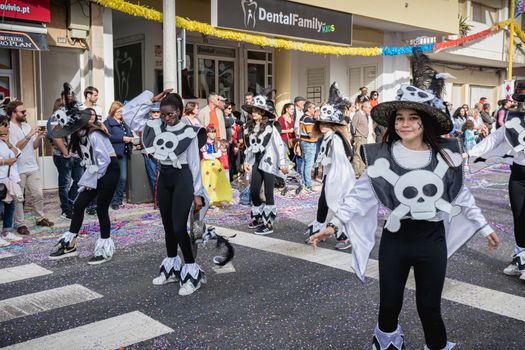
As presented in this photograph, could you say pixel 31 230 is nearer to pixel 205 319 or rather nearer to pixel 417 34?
pixel 205 319

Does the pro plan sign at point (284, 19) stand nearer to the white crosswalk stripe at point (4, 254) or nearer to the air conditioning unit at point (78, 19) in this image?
the air conditioning unit at point (78, 19)

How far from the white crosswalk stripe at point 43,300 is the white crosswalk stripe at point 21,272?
0.66 metres

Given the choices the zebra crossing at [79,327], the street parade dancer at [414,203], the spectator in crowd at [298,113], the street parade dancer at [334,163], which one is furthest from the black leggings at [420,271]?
the spectator in crowd at [298,113]

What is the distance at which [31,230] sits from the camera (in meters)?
8.38

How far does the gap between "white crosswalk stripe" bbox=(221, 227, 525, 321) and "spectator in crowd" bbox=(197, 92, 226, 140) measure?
3535 mm

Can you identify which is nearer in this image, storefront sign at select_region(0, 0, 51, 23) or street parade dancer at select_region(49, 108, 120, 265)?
street parade dancer at select_region(49, 108, 120, 265)

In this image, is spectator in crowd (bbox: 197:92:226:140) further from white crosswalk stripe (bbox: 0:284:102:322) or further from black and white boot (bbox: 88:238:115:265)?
white crosswalk stripe (bbox: 0:284:102:322)

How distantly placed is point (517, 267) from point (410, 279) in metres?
1.18

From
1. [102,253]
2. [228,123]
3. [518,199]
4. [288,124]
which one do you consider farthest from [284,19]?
[518,199]

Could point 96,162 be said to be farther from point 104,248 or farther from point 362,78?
point 362,78

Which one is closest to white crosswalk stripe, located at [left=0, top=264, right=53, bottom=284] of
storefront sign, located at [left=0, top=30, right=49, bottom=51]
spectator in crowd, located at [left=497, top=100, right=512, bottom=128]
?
spectator in crowd, located at [left=497, top=100, right=512, bottom=128]

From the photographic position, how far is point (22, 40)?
10711 mm

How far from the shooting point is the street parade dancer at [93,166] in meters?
6.43

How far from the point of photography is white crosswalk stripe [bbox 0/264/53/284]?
6.02 m
